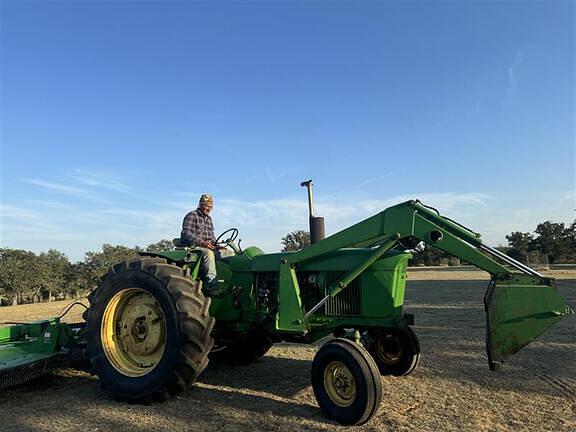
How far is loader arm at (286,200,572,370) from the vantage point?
14.2 ft

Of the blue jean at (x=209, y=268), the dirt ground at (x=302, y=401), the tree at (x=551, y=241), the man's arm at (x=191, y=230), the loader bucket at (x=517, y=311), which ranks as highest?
the tree at (x=551, y=241)

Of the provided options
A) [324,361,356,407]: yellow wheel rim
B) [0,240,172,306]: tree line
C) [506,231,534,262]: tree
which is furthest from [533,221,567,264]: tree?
[324,361,356,407]: yellow wheel rim

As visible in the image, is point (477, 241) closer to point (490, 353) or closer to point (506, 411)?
point (490, 353)

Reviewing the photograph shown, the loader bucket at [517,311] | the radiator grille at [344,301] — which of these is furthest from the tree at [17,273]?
the loader bucket at [517,311]

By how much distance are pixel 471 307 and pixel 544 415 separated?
944 centimetres

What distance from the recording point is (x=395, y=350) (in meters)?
6.26

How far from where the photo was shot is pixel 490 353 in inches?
176

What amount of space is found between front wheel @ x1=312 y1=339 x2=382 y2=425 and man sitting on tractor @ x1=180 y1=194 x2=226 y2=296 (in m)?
1.89

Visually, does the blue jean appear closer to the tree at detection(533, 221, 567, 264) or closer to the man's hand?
the man's hand

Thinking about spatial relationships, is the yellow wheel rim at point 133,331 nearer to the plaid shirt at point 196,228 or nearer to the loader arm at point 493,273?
the plaid shirt at point 196,228

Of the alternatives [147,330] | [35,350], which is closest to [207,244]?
[147,330]

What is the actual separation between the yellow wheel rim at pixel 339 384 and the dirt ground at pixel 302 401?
0.82 ft

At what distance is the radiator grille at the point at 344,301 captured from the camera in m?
5.42

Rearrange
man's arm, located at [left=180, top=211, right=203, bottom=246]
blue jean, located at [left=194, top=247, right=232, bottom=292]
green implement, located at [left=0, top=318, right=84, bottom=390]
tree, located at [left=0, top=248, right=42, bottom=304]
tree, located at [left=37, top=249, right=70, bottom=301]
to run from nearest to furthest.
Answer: green implement, located at [left=0, top=318, right=84, bottom=390]
blue jean, located at [left=194, top=247, right=232, bottom=292]
man's arm, located at [left=180, top=211, right=203, bottom=246]
tree, located at [left=0, top=248, right=42, bottom=304]
tree, located at [left=37, top=249, right=70, bottom=301]
